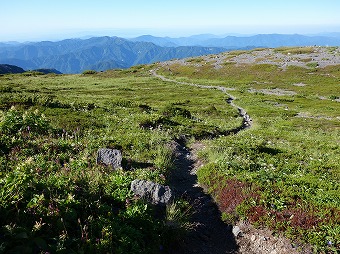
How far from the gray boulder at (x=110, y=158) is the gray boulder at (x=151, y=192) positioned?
2699 millimetres

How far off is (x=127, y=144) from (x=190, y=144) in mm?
5318

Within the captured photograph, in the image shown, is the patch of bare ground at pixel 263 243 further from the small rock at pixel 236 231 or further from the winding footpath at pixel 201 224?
the winding footpath at pixel 201 224

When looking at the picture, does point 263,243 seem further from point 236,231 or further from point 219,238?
point 219,238

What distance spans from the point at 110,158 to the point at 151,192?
3.42m

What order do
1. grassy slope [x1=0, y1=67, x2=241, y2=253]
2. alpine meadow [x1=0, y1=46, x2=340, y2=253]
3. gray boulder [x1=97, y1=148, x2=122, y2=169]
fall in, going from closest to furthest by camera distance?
grassy slope [x1=0, y1=67, x2=241, y2=253] → alpine meadow [x1=0, y1=46, x2=340, y2=253] → gray boulder [x1=97, y1=148, x2=122, y2=169]

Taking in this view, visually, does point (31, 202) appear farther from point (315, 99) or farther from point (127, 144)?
point (315, 99)

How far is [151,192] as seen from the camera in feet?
32.8

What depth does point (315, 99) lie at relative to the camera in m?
58.6

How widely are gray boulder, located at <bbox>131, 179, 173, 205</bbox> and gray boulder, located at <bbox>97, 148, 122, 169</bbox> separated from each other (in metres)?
2.70

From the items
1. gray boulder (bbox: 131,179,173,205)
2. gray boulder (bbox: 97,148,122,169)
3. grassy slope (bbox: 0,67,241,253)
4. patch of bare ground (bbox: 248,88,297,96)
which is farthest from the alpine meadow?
patch of bare ground (bbox: 248,88,297,96)

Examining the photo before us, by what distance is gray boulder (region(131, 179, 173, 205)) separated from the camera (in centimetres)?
981

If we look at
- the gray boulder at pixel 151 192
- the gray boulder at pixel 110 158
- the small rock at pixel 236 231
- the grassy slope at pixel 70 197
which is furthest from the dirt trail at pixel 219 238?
the gray boulder at pixel 110 158

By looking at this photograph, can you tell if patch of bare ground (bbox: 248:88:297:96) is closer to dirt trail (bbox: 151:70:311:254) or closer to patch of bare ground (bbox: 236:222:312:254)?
dirt trail (bbox: 151:70:311:254)

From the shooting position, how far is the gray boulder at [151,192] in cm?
981
